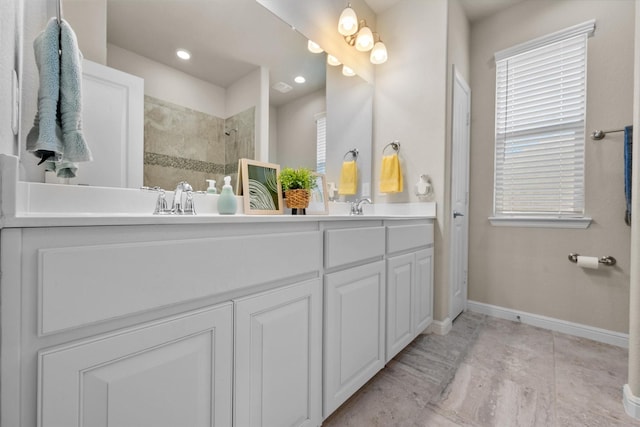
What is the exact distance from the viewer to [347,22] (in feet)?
6.24

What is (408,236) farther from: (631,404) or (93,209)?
(93,209)

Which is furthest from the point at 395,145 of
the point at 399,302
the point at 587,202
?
the point at 587,202

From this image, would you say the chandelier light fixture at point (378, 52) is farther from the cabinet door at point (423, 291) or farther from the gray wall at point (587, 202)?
the cabinet door at point (423, 291)

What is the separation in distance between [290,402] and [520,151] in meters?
2.50

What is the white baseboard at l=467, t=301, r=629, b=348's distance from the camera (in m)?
1.89

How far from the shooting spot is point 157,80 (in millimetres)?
1108

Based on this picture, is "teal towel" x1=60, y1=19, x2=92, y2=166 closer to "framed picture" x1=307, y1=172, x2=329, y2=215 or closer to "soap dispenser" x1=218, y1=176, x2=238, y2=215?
"soap dispenser" x1=218, y1=176, x2=238, y2=215

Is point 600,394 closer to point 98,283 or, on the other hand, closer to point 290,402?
point 290,402

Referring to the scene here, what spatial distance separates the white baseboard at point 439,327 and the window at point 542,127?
40.1 inches

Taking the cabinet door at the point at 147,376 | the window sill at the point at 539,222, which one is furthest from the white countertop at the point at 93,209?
the window sill at the point at 539,222

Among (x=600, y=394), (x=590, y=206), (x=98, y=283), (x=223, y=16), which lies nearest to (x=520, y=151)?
(x=590, y=206)

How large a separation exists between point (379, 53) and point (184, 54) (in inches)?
60.2

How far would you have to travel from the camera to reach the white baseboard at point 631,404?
122 centimetres

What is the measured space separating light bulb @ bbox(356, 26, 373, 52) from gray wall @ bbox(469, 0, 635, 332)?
3.68 ft
